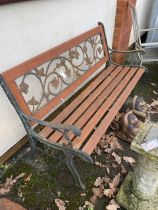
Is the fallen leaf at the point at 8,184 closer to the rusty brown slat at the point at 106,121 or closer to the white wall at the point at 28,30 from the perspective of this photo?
the white wall at the point at 28,30

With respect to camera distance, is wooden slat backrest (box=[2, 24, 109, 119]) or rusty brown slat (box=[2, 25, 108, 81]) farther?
wooden slat backrest (box=[2, 24, 109, 119])

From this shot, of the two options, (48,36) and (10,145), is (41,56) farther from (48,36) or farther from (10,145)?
(10,145)

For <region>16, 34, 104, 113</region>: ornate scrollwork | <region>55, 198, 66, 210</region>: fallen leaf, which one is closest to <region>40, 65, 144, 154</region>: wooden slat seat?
<region>16, 34, 104, 113</region>: ornate scrollwork

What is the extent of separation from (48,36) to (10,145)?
138 cm

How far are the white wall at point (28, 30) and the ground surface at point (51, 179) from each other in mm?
310

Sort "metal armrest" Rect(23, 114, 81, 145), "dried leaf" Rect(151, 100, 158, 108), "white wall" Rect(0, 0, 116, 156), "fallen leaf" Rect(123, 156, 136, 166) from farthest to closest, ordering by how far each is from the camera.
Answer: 1. "dried leaf" Rect(151, 100, 158, 108)
2. "fallen leaf" Rect(123, 156, 136, 166)
3. "white wall" Rect(0, 0, 116, 156)
4. "metal armrest" Rect(23, 114, 81, 145)

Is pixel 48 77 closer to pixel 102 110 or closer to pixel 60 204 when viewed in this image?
pixel 102 110

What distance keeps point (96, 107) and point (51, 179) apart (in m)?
0.98

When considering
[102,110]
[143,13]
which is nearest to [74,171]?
[102,110]

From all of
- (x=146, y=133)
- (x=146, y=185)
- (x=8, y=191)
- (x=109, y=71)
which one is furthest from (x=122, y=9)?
(x=8, y=191)

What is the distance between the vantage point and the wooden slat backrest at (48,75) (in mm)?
2113

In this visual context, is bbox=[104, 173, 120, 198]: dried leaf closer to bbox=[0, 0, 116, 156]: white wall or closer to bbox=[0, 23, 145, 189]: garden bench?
bbox=[0, 23, 145, 189]: garden bench

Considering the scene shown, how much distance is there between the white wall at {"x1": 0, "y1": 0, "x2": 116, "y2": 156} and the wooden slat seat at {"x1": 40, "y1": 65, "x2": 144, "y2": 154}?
52 centimetres

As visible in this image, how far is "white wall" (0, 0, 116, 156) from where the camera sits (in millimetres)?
2188
